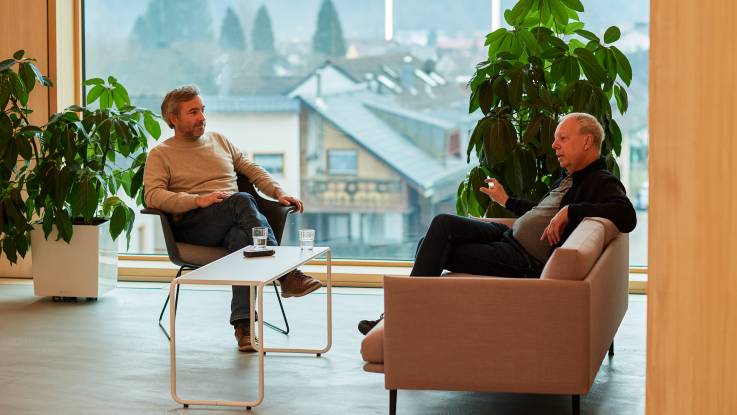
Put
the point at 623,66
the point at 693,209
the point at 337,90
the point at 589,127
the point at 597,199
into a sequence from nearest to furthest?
1. the point at 693,209
2. the point at 597,199
3. the point at 589,127
4. the point at 623,66
5. the point at 337,90

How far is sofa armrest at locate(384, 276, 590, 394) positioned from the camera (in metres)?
3.61

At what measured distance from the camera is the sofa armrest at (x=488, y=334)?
361cm

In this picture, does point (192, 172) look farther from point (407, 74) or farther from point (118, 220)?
point (407, 74)

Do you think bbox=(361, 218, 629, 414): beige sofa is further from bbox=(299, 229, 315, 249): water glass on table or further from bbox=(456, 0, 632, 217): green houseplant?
bbox=(456, 0, 632, 217): green houseplant

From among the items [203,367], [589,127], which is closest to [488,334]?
[589,127]

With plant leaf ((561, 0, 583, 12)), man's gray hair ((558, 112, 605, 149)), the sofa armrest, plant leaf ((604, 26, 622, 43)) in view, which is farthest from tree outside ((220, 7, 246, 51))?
the sofa armrest

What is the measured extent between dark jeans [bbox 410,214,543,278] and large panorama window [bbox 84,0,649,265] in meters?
2.61

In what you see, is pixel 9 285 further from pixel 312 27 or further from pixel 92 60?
pixel 312 27

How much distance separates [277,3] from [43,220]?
2.43 m

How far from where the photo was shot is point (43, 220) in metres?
6.34

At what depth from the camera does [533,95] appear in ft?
18.5

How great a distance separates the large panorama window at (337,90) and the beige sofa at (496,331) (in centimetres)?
380

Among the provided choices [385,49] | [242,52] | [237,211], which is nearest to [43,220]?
[237,211]

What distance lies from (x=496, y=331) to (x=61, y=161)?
12.0 feet
